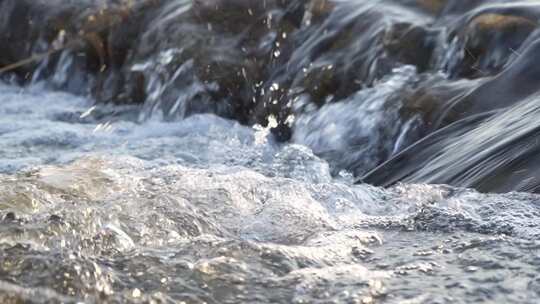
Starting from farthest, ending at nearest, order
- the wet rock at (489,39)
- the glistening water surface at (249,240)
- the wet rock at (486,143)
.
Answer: the wet rock at (489,39) → the wet rock at (486,143) → the glistening water surface at (249,240)

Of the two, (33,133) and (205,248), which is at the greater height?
(205,248)

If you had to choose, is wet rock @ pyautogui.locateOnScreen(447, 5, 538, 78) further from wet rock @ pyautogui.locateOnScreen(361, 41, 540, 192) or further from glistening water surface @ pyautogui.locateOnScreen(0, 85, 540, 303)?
glistening water surface @ pyautogui.locateOnScreen(0, 85, 540, 303)

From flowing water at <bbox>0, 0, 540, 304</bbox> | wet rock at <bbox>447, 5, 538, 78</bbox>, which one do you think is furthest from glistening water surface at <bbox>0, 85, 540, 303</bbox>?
wet rock at <bbox>447, 5, 538, 78</bbox>

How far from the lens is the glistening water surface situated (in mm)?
2408

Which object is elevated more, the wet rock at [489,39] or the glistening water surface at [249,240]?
the wet rock at [489,39]

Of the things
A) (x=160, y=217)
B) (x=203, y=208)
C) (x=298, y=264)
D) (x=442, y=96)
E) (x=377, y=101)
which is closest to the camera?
(x=298, y=264)

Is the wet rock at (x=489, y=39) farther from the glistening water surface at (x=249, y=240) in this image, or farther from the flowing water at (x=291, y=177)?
the glistening water surface at (x=249, y=240)

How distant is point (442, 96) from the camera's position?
18.4 ft

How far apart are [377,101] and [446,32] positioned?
760 millimetres

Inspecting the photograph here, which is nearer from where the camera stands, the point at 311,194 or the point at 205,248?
the point at 205,248

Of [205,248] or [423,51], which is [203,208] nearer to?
[205,248]

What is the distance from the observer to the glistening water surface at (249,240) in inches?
94.8

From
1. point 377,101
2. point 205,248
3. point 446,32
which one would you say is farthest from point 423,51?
point 205,248

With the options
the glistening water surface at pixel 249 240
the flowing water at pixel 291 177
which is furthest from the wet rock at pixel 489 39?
the glistening water surface at pixel 249 240
